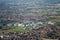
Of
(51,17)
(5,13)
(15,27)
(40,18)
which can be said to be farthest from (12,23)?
(51,17)

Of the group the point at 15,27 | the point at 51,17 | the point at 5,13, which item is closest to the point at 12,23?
the point at 15,27

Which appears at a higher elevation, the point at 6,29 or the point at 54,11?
the point at 54,11

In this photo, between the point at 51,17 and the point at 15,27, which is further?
the point at 51,17

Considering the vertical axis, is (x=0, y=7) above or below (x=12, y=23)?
above

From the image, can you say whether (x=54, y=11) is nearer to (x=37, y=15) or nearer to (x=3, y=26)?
(x=37, y=15)

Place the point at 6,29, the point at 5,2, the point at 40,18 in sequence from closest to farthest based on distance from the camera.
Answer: the point at 6,29 → the point at 40,18 → the point at 5,2

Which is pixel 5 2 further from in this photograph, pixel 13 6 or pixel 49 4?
pixel 49 4

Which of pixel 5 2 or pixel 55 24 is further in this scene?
pixel 5 2

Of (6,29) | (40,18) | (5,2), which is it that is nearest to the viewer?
(6,29)

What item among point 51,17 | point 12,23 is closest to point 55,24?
point 51,17
